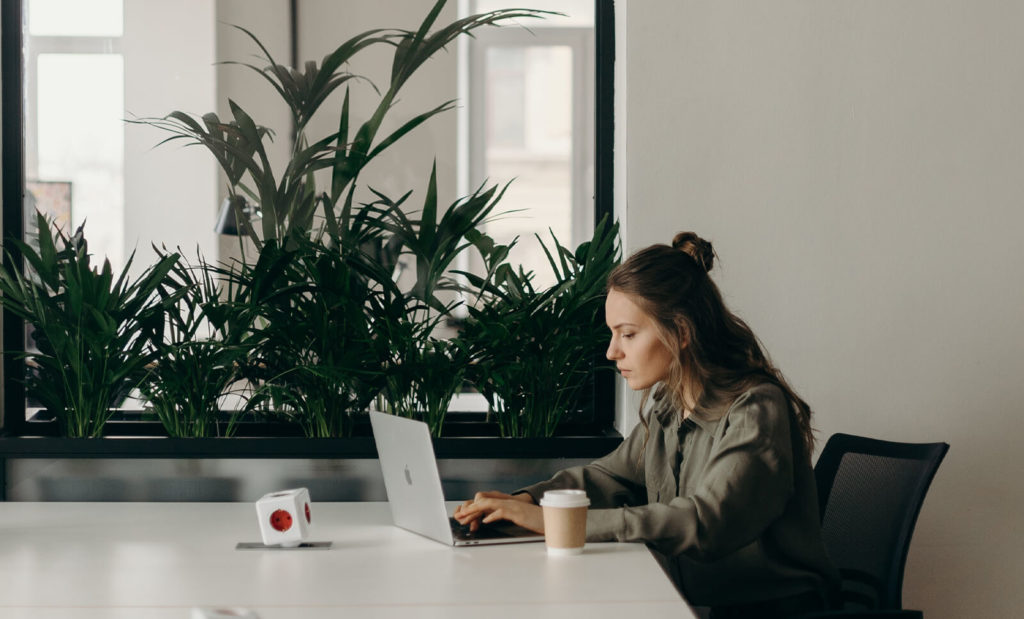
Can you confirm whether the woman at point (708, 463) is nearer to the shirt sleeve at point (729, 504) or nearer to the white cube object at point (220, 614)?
the shirt sleeve at point (729, 504)

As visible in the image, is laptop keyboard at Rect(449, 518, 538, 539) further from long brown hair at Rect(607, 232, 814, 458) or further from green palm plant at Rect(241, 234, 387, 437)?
green palm plant at Rect(241, 234, 387, 437)

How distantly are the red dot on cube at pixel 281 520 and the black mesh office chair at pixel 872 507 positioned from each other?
3.43 feet

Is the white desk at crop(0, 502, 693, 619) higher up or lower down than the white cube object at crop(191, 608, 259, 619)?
lower down

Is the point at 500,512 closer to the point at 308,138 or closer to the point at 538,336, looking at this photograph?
the point at 538,336

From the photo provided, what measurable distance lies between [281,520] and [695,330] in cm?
88

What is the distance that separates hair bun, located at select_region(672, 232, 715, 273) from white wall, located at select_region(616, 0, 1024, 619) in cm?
59

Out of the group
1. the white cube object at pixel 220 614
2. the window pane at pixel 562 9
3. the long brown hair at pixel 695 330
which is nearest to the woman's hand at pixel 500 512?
the long brown hair at pixel 695 330

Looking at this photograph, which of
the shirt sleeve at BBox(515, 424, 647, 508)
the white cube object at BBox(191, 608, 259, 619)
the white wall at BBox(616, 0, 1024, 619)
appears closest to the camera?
the white cube object at BBox(191, 608, 259, 619)

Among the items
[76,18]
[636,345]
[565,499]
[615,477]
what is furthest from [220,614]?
[76,18]

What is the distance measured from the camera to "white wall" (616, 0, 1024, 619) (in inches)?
105

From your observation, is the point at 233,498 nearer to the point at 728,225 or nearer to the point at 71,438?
the point at 71,438

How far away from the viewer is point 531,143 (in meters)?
2.86

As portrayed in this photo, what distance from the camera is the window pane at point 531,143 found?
2844 millimetres

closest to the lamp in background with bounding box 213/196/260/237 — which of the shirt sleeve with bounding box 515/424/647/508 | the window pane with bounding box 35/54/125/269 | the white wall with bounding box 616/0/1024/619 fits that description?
the window pane with bounding box 35/54/125/269
